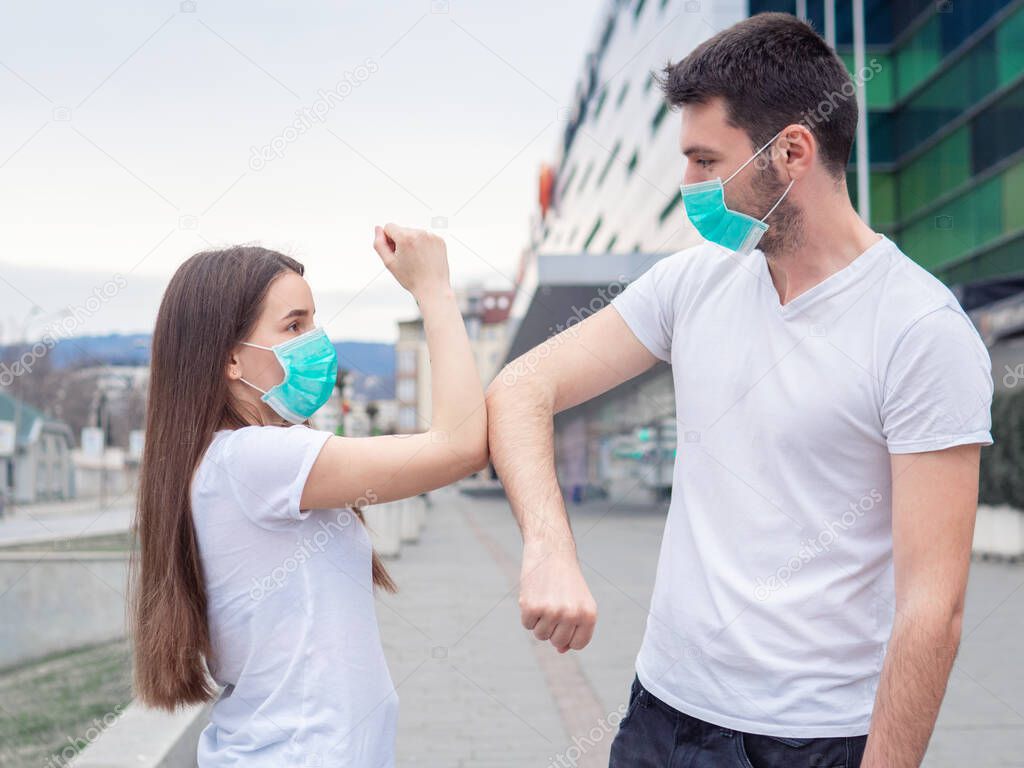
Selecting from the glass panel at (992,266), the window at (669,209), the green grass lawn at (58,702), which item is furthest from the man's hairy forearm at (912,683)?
the window at (669,209)

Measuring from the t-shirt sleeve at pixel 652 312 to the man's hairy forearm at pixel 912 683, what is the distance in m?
0.70

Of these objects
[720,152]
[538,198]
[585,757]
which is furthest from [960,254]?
[538,198]

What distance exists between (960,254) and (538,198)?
3570 cm

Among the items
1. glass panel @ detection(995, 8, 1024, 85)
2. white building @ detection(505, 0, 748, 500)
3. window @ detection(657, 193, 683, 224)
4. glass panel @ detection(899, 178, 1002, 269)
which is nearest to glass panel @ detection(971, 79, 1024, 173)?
glass panel @ detection(995, 8, 1024, 85)

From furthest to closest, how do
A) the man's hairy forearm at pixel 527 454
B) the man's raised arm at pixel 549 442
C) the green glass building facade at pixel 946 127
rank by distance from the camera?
the green glass building facade at pixel 946 127 → the man's hairy forearm at pixel 527 454 → the man's raised arm at pixel 549 442

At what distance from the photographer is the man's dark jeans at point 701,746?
5.79ft

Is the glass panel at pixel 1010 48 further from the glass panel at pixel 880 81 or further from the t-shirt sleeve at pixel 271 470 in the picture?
the t-shirt sleeve at pixel 271 470

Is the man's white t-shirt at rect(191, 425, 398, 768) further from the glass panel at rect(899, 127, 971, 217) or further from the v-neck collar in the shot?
the glass panel at rect(899, 127, 971, 217)

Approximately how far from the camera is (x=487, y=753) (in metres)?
5.36

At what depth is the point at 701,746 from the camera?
185cm

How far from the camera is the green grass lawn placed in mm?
6348

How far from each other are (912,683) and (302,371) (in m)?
1.20

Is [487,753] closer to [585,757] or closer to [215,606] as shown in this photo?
[585,757]

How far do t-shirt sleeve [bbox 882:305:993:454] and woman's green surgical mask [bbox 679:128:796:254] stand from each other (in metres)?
0.36
